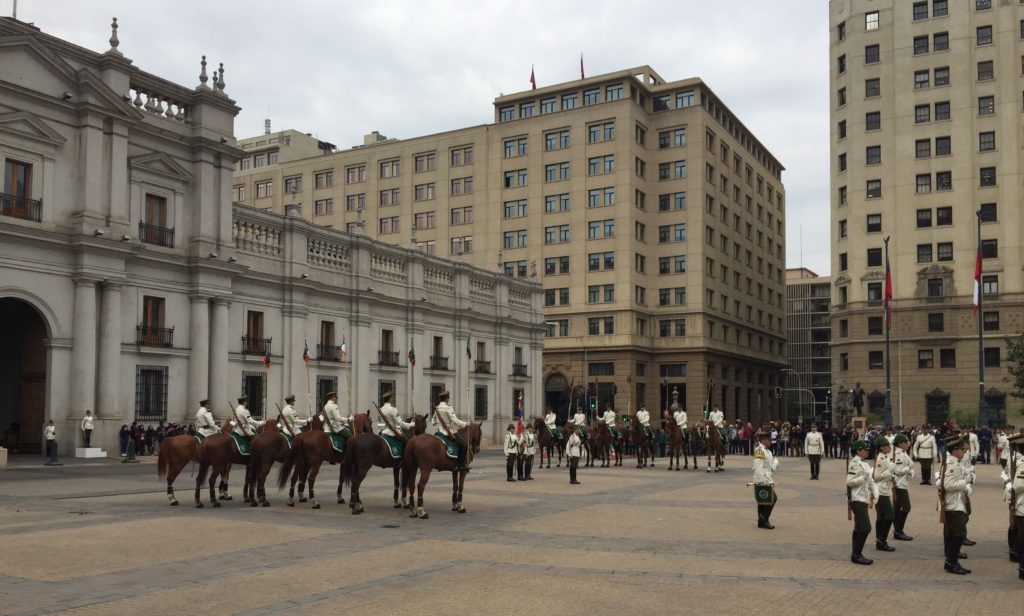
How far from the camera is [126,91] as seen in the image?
35781mm

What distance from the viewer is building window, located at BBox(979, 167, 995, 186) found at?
237ft

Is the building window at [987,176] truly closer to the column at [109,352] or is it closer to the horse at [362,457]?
the column at [109,352]

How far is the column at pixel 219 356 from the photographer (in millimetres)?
38250

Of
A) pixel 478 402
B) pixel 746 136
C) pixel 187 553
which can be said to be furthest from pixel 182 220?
pixel 746 136

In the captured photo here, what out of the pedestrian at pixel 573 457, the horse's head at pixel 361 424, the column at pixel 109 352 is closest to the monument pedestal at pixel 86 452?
→ the column at pixel 109 352

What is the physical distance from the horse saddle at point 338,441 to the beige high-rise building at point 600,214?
57.3 meters

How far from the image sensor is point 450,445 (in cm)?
1941

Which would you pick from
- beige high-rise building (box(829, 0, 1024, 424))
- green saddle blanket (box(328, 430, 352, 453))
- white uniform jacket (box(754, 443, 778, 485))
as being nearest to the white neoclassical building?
green saddle blanket (box(328, 430, 352, 453))

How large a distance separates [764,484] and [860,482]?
3611 mm

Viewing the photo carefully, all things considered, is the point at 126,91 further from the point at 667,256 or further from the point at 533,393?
the point at 667,256

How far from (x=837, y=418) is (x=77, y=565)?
70617 millimetres

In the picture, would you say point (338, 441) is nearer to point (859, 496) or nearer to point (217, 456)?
point (217, 456)

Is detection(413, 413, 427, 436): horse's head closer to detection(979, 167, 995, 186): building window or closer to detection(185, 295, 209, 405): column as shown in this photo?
detection(185, 295, 209, 405): column

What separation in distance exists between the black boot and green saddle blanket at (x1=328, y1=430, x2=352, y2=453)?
11.7 meters
